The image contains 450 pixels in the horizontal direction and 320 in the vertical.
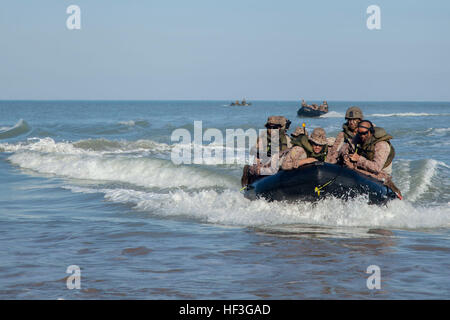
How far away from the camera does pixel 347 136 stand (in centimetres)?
973

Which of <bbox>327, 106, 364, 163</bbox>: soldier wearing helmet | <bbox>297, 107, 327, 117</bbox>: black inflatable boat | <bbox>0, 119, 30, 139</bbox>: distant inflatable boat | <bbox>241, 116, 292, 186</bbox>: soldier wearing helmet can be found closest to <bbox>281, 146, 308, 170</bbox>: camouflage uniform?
<bbox>241, 116, 292, 186</bbox>: soldier wearing helmet

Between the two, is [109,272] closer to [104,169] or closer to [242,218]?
[242,218]

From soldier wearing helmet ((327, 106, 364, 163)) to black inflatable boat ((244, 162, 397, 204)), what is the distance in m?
0.59

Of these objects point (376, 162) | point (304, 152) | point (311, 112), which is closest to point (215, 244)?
point (304, 152)

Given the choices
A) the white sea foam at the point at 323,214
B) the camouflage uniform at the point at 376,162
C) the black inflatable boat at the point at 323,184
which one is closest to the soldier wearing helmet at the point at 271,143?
the black inflatable boat at the point at 323,184

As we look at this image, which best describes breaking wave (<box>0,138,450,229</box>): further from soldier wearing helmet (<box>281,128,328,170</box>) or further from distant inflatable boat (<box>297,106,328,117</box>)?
distant inflatable boat (<box>297,106,328,117</box>)

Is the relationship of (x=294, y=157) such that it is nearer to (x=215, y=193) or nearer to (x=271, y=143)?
(x=271, y=143)

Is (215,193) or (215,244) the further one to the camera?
(215,193)

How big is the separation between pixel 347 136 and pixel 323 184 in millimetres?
1105

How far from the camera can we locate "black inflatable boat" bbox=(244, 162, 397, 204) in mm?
9008

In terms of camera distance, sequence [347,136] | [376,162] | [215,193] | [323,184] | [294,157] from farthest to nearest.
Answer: [215,193], [347,136], [376,162], [294,157], [323,184]

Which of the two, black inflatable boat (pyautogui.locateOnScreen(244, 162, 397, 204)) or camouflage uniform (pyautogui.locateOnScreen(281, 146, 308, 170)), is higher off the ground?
camouflage uniform (pyautogui.locateOnScreen(281, 146, 308, 170))

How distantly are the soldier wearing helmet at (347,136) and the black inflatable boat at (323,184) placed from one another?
59 cm
